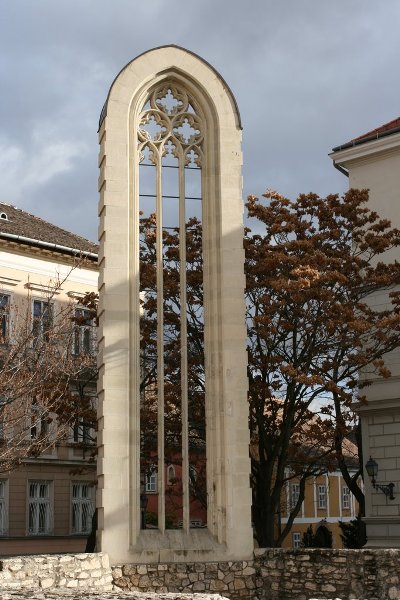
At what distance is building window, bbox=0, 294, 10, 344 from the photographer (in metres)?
23.4

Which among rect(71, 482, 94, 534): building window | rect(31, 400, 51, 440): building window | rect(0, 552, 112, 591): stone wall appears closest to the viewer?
rect(0, 552, 112, 591): stone wall

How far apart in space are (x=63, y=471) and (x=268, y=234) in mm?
18349

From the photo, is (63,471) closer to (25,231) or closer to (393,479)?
(25,231)

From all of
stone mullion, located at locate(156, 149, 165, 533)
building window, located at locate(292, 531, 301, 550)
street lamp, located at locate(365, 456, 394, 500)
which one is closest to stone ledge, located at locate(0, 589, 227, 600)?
stone mullion, located at locate(156, 149, 165, 533)

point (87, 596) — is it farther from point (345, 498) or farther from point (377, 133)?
point (345, 498)

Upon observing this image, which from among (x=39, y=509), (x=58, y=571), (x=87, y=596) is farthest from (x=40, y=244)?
(x=87, y=596)

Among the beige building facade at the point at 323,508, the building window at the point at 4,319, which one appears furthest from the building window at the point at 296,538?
the building window at the point at 4,319

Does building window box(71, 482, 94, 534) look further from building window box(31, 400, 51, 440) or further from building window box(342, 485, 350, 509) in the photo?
building window box(342, 485, 350, 509)

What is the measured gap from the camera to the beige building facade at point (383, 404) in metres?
23.4

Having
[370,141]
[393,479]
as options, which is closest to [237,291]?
[393,479]

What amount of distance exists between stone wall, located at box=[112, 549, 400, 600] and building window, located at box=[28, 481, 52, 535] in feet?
71.8

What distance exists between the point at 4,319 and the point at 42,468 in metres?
10.9

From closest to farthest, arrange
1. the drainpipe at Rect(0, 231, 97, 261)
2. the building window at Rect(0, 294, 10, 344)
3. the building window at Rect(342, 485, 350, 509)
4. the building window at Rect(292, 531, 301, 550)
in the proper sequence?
the building window at Rect(0, 294, 10, 344) < the drainpipe at Rect(0, 231, 97, 261) < the building window at Rect(292, 531, 301, 550) < the building window at Rect(342, 485, 350, 509)

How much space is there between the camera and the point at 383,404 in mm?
23750
